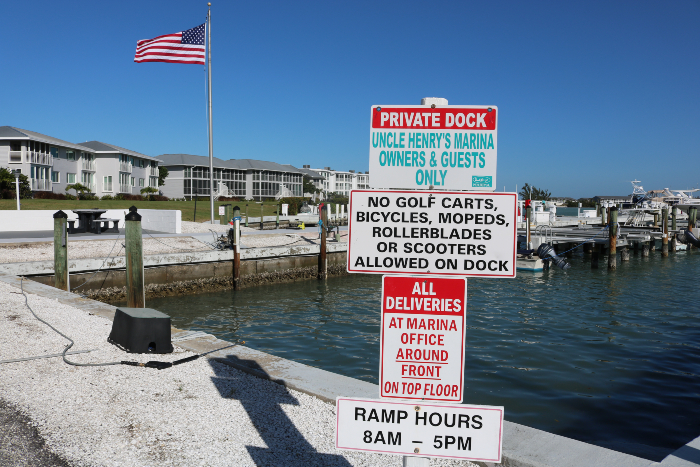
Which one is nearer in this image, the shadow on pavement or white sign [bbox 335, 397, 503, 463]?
white sign [bbox 335, 397, 503, 463]

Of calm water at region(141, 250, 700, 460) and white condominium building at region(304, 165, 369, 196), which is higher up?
white condominium building at region(304, 165, 369, 196)

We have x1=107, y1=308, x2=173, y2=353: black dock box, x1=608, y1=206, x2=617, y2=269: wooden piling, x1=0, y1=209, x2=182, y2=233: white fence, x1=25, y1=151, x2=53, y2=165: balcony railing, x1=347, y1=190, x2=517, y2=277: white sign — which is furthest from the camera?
x1=25, y1=151, x2=53, y2=165: balcony railing

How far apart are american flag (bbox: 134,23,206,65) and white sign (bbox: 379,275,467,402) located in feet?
74.8

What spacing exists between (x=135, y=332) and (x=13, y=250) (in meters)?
13.4

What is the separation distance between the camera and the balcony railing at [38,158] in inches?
1834

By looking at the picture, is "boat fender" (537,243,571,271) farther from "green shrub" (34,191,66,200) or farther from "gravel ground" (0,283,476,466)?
"green shrub" (34,191,66,200)

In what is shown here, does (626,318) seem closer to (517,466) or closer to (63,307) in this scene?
(517,466)

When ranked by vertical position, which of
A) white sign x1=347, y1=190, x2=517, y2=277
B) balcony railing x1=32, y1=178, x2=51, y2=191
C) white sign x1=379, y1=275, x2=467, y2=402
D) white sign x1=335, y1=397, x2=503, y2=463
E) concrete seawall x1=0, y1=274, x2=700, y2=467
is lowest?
concrete seawall x1=0, y1=274, x2=700, y2=467

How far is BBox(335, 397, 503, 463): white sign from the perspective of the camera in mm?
2709

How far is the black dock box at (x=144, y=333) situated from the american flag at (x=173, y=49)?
61.8 feet

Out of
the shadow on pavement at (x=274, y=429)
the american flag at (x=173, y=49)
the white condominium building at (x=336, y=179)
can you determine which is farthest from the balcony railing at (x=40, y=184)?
the white condominium building at (x=336, y=179)

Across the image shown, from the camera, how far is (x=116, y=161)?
59562 millimetres

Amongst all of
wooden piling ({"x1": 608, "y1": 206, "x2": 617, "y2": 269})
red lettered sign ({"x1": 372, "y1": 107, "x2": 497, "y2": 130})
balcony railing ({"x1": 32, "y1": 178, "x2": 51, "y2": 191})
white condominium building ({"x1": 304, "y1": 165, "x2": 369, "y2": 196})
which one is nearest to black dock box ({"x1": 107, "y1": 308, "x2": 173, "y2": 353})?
red lettered sign ({"x1": 372, "y1": 107, "x2": 497, "y2": 130})

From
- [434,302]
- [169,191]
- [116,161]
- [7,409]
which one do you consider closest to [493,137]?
[434,302]
